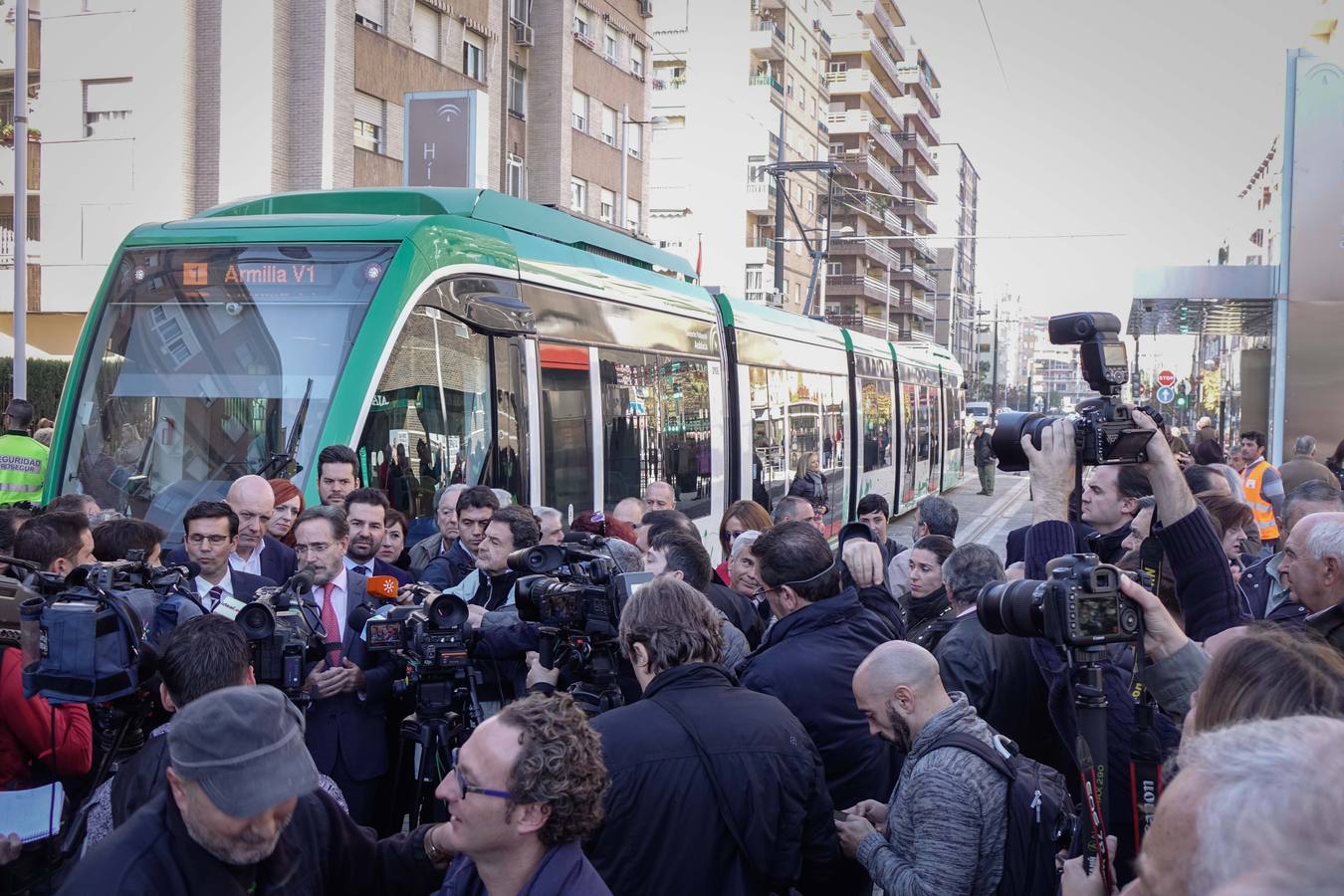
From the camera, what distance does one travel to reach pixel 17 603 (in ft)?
12.2

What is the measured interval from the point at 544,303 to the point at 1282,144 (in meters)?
14.7

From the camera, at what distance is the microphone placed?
204 inches

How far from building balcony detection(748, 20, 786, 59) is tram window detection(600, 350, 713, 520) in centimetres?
4746

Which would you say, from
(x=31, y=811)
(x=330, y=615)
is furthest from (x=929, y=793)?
(x=330, y=615)

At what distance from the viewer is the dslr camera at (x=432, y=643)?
4414 millimetres

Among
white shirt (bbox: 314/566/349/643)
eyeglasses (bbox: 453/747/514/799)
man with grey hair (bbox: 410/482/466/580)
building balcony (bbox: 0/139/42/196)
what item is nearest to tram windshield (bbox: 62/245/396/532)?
man with grey hair (bbox: 410/482/466/580)

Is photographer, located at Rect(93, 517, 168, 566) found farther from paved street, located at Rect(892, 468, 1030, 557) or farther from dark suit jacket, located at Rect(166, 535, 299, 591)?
paved street, located at Rect(892, 468, 1030, 557)

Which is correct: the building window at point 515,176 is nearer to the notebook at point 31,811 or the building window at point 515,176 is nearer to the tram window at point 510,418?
the tram window at point 510,418

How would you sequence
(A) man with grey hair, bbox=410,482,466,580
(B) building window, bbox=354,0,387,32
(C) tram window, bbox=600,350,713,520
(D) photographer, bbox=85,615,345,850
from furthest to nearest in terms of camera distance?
(B) building window, bbox=354,0,387,32, (C) tram window, bbox=600,350,713,520, (A) man with grey hair, bbox=410,482,466,580, (D) photographer, bbox=85,615,345,850

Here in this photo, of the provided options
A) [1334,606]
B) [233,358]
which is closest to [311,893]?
[1334,606]

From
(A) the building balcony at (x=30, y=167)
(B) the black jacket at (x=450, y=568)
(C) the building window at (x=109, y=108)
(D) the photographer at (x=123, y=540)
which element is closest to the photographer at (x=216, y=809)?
(D) the photographer at (x=123, y=540)

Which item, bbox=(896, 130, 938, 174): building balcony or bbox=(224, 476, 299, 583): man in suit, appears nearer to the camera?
bbox=(224, 476, 299, 583): man in suit

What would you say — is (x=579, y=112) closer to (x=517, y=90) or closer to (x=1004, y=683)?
(x=517, y=90)

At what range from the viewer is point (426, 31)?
97.0ft
